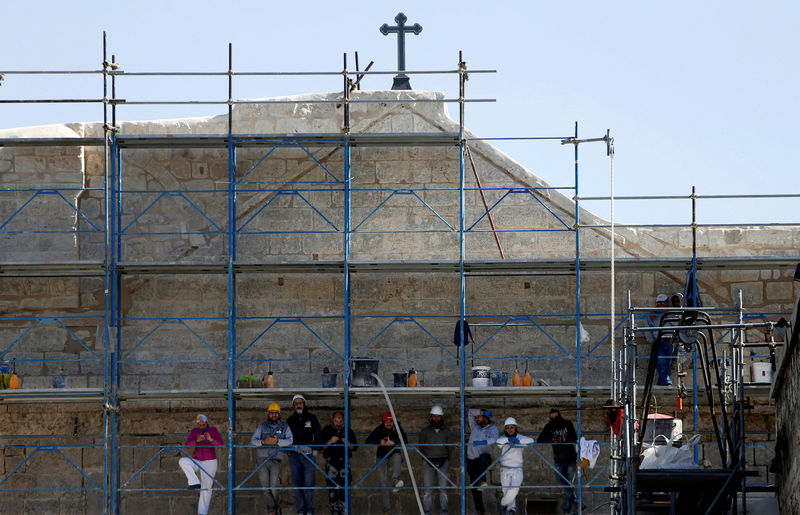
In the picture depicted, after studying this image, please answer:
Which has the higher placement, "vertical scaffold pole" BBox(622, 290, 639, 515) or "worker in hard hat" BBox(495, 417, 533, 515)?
"vertical scaffold pole" BBox(622, 290, 639, 515)

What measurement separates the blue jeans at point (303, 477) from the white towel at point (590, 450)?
9.60ft

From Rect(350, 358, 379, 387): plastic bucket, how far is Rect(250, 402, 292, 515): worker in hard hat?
0.91 metres

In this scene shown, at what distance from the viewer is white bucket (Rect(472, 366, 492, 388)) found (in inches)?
697

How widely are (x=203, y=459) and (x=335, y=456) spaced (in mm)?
1443

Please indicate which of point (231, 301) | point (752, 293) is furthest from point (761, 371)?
point (231, 301)

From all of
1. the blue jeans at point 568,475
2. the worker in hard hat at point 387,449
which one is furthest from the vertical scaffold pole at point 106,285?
the blue jeans at point 568,475

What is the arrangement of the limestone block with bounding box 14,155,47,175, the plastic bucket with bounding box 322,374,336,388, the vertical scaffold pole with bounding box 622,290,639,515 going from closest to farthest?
1. the vertical scaffold pole with bounding box 622,290,639,515
2. the plastic bucket with bounding box 322,374,336,388
3. the limestone block with bounding box 14,155,47,175

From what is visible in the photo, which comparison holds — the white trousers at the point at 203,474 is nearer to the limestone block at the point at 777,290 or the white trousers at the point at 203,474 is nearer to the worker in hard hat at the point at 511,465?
the worker in hard hat at the point at 511,465

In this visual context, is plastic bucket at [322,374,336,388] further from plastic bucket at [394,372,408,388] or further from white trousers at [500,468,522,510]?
white trousers at [500,468,522,510]

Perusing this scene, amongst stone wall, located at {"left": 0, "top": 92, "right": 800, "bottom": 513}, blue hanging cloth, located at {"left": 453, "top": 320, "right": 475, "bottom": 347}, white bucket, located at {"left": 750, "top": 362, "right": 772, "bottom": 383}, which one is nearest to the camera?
white bucket, located at {"left": 750, "top": 362, "right": 772, "bottom": 383}

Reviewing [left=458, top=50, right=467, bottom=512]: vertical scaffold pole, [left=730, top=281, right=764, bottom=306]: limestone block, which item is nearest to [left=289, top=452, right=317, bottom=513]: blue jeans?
[left=458, top=50, right=467, bottom=512]: vertical scaffold pole

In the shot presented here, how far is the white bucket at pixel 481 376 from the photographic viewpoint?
17703 mm

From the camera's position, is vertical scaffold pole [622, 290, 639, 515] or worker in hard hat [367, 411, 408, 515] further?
worker in hard hat [367, 411, 408, 515]

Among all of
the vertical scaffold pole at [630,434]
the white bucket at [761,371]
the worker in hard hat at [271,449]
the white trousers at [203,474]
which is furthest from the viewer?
the white trousers at [203,474]
